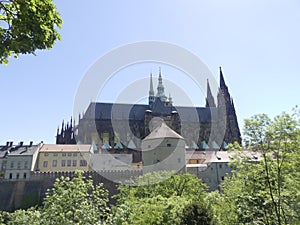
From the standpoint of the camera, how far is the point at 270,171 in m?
10.3

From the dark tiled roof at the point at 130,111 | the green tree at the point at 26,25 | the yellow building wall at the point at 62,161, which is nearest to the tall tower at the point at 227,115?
the dark tiled roof at the point at 130,111

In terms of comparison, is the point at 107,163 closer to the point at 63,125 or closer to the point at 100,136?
the point at 100,136

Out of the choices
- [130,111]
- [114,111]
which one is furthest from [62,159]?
[130,111]

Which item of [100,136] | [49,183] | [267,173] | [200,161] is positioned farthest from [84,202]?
[100,136]

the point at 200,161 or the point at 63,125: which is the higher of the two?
the point at 63,125

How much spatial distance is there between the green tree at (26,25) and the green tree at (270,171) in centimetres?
856

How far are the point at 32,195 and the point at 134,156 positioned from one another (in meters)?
26.9

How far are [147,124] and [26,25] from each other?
2399 inches

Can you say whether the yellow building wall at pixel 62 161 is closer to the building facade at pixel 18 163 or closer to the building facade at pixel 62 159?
the building facade at pixel 62 159

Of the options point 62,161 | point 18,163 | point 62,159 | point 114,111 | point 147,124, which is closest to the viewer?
point 18,163

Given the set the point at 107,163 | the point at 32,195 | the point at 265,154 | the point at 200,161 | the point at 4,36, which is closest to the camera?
the point at 4,36

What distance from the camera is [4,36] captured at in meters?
6.62

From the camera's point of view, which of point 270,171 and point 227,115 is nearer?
point 270,171

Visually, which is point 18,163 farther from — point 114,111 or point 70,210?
point 70,210
